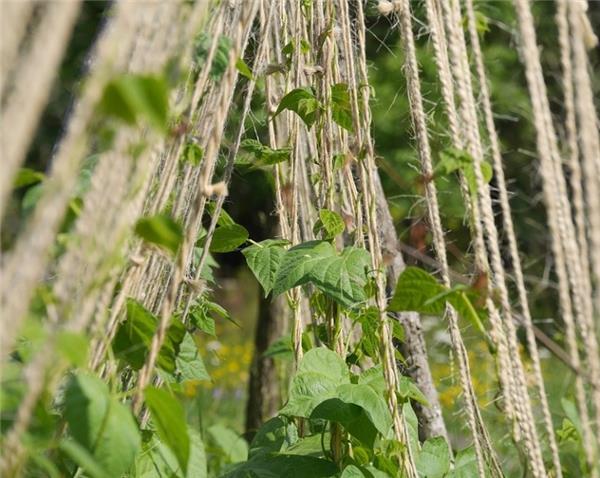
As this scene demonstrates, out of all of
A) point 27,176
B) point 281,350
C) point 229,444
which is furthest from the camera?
point 229,444

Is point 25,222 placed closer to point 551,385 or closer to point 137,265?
point 137,265

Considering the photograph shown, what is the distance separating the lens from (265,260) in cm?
182

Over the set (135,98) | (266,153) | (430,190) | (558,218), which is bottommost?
(135,98)

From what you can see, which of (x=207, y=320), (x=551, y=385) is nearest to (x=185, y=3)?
(x=207, y=320)

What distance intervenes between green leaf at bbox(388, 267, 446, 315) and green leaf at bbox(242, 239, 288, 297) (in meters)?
0.42

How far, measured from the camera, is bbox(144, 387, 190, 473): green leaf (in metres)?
1.18

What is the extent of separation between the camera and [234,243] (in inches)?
72.6

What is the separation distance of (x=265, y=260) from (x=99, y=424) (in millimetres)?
698

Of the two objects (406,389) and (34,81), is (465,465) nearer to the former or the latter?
(406,389)

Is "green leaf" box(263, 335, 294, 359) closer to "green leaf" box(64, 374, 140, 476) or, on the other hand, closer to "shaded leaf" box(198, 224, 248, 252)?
"shaded leaf" box(198, 224, 248, 252)

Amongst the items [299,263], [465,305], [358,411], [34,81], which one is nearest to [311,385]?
[358,411]

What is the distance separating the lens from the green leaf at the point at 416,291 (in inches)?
53.9

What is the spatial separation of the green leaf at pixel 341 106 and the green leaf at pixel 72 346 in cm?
87

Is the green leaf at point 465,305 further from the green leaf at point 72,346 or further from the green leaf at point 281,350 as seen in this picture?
the green leaf at point 281,350
